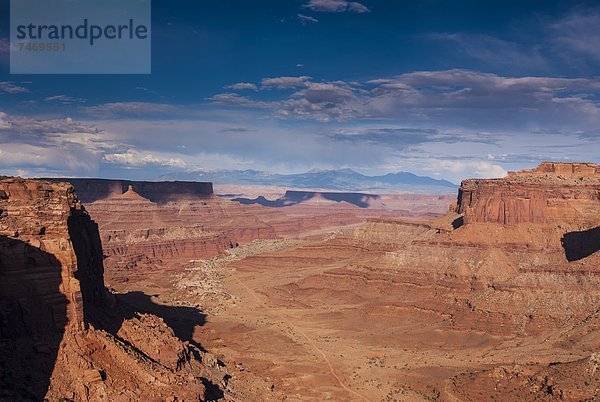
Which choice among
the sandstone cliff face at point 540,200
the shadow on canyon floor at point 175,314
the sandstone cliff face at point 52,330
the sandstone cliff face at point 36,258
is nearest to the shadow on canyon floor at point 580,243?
the sandstone cliff face at point 540,200

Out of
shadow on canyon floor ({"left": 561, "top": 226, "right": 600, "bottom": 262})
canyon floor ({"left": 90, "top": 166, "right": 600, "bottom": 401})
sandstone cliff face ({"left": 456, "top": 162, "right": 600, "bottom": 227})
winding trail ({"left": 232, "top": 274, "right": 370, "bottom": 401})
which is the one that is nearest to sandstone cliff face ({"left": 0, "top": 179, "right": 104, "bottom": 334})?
canyon floor ({"left": 90, "top": 166, "right": 600, "bottom": 401})

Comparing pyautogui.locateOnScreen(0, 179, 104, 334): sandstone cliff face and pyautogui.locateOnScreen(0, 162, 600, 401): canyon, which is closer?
pyautogui.locateOnScreen(0, 179, 104, 334): sandstone cliff face

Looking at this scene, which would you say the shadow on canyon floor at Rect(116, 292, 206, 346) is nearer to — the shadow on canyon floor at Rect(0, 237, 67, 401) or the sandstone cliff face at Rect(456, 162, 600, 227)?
the shadow on canyon floor at Rect(0, 237, 67, 401)

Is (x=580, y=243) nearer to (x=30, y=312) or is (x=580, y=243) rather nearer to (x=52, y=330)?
(x=52, y=330)

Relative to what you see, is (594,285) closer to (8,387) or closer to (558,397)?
(558,397)

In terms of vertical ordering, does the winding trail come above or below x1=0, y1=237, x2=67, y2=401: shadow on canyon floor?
below

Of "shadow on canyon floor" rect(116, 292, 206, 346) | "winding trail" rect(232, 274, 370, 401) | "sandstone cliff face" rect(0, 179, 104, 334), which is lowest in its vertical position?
"winding trail" rect(232, 274, 370, 401)

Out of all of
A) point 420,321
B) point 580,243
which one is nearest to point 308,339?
point 420,321
